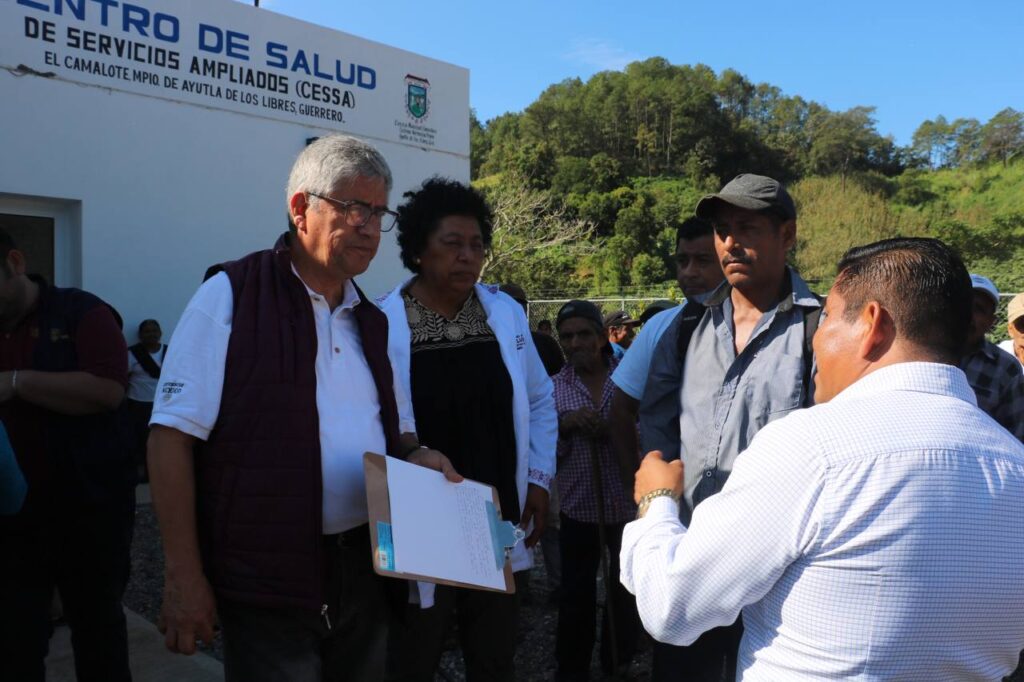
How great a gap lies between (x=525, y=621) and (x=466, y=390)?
8.40 ft

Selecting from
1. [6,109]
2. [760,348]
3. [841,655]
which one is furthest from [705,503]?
[6,109]

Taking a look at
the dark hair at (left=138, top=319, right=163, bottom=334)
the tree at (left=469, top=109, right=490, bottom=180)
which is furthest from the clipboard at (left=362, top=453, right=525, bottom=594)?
the tree at (left=469, top=109, right=490, bottom=180)

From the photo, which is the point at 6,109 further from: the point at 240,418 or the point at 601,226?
the point at 601,226

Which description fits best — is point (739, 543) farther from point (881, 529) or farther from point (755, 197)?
point (755, 197)

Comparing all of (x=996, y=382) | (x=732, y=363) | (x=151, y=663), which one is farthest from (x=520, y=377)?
(x=151, y=663)

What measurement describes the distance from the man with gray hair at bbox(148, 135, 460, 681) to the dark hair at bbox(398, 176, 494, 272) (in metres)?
0.79

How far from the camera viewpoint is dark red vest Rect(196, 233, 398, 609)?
6.32 ft

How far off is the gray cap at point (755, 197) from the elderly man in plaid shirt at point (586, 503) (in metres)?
1.74

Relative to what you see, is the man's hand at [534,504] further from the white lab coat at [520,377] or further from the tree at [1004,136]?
the tree at [1004,136]

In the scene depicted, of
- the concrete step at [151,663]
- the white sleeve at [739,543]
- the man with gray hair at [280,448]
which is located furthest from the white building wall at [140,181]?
the white sleeve at [739,543]

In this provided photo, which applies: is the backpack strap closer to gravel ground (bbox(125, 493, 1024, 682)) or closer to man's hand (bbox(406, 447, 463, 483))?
man's hand (bbox(406, 447, 463, 483))

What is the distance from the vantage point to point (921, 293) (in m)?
1.41

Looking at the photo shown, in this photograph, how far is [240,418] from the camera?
6.35 feet

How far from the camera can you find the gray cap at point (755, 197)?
2.47 m
